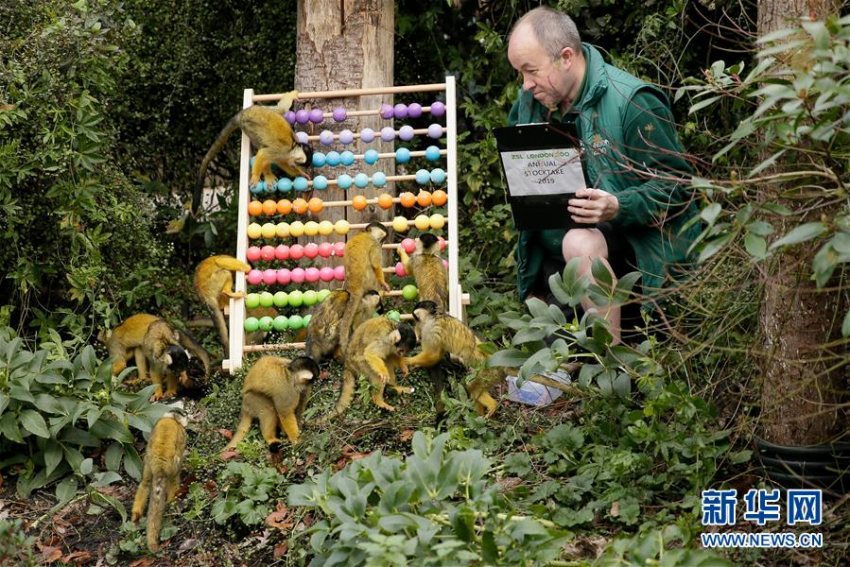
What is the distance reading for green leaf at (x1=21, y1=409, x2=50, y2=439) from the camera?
602 cm

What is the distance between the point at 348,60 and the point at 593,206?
7.69 feet

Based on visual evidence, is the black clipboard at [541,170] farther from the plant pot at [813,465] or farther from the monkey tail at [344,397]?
the plant pot at [813,465]

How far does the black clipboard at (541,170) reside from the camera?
591 cm

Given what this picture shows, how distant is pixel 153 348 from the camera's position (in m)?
7.03

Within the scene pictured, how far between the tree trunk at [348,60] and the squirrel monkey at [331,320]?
92 centimetres

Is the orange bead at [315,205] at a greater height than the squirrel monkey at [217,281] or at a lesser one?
greater

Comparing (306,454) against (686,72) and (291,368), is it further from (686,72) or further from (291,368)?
(686,72)

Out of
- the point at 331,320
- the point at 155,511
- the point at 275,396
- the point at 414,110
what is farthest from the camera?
the point at 414,110

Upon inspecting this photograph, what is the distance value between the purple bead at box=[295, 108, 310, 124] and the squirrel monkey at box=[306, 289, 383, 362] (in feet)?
4.09

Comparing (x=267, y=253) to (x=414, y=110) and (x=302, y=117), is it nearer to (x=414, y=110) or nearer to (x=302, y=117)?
(x=302, y=117)

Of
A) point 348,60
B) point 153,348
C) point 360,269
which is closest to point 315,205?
point 360,269

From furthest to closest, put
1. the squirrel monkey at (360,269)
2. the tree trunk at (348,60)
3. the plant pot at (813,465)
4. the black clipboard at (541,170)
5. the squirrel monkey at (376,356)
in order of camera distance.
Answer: the tree trunk at (348,60)
the squirrel monkey at (360,269)
the squirrel monkey at (376,356)
the black clipboard at (541,170)
the plant pot at (813,465)

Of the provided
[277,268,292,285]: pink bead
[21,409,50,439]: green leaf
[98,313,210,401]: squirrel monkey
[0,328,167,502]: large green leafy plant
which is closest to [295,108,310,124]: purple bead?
[277,268,292,285]: pink bead

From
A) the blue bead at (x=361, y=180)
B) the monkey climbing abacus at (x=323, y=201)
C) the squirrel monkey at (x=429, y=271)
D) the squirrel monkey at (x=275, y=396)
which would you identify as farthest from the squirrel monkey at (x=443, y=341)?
the blue bead at (x=361, y=180)
